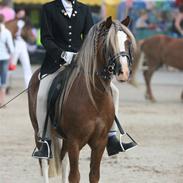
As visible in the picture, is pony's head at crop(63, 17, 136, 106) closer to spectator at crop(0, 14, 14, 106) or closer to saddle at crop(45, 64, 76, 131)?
saddle at crop(45, 64, 76, 131)

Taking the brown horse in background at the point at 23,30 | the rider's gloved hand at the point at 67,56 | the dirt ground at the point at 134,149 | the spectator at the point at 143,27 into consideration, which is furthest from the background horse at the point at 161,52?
the rider's gloved hand at the point at 67,56

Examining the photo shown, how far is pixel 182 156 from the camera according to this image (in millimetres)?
10078

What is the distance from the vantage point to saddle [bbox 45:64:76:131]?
719 cm

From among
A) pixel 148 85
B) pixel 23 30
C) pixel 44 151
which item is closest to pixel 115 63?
pixel 44 151

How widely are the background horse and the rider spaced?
10.8 metres

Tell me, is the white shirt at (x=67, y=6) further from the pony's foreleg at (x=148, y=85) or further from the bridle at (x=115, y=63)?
the pony's foreleg at (x=148, y=85)

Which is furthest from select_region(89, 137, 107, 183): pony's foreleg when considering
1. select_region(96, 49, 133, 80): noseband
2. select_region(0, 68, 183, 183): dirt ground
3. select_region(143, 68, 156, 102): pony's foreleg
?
select_region(143, 68, 156, 102): pony's foreleg

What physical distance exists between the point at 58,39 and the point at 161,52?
11.2 meters

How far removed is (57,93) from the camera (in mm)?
7273

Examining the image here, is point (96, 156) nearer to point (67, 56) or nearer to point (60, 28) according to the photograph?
point (67, 56)

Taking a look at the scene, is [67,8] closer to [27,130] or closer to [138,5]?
[27,130]

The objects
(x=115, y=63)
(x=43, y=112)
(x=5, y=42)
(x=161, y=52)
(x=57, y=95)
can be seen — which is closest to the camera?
A: (x=115, y=63)

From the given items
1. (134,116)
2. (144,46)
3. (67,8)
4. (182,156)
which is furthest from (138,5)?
(67,8)

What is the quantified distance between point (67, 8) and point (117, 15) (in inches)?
825
